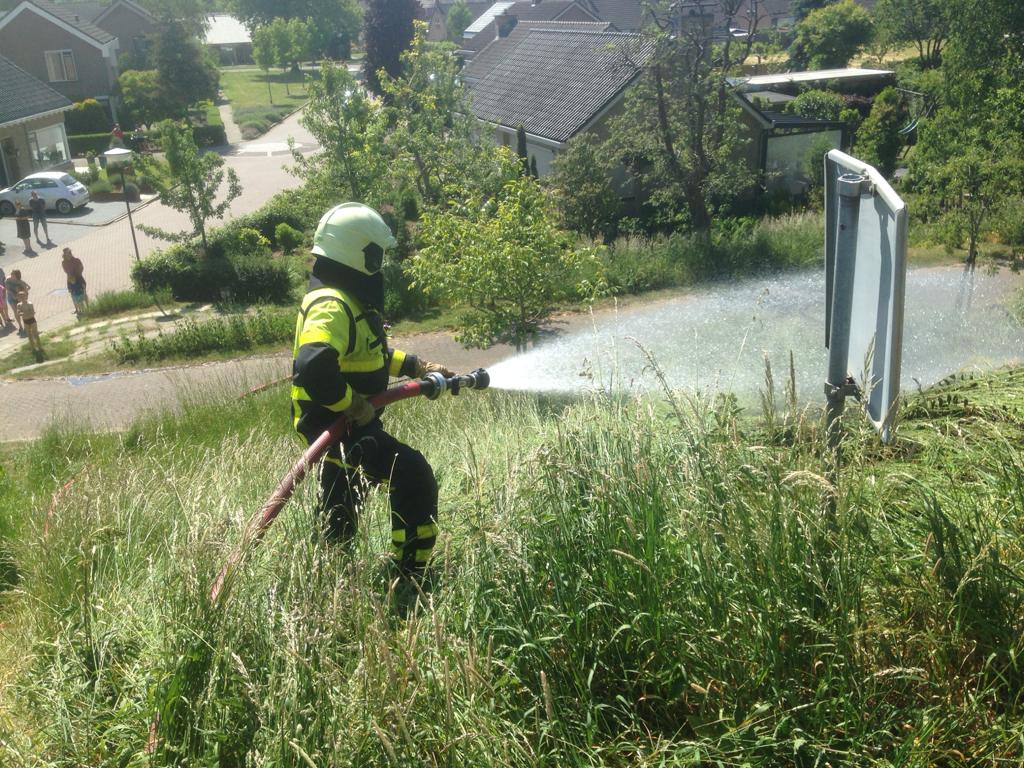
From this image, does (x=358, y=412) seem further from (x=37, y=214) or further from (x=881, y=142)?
(x=37, y=214)

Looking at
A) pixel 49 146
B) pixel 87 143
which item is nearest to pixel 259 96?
pixel 87 143

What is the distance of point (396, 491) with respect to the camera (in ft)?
13.3

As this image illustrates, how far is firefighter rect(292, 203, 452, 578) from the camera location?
4031 millimetres

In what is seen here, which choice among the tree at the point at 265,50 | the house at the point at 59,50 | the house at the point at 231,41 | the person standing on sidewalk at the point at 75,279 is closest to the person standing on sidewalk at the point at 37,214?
the person standing on sidewalk at the point at 75,279

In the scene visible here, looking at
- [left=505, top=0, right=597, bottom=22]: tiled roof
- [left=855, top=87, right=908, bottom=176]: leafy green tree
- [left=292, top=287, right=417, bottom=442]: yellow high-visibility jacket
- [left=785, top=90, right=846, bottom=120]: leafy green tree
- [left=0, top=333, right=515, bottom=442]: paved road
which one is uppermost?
[left=505, top=0, right=597, bottom=22]: tiled roof

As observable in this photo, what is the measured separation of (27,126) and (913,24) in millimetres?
38653

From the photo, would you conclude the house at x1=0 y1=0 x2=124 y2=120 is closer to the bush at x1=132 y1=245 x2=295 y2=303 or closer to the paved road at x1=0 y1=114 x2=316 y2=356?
the paved road at x1=0 y1=114 x2=316 y2=356

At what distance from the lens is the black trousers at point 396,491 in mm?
3990

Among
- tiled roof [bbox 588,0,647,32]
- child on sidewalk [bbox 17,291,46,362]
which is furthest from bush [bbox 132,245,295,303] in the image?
tiled roof [bbox 588,0,647,32]

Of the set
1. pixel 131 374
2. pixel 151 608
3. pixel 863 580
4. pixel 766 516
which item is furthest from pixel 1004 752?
pixel 131 374

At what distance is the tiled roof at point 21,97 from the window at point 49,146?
1.15 m

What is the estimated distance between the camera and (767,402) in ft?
10.3

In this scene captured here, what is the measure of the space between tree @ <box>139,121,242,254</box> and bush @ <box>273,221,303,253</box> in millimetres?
2429

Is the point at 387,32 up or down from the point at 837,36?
up
